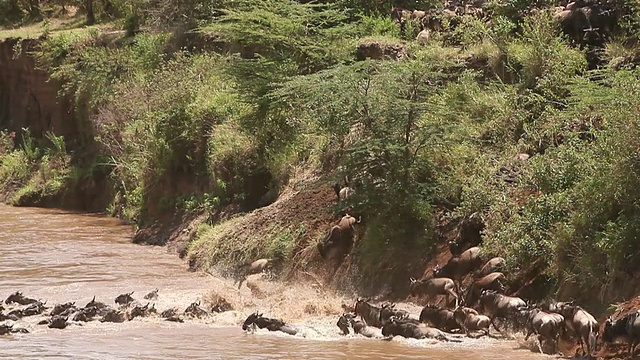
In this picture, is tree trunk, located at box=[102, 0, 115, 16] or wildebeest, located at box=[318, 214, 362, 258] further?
tree trunk, located at box=[102, 0, 115, 16]

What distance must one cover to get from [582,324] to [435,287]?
3370mm

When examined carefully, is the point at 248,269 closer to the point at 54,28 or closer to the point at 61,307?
the point at 61,307

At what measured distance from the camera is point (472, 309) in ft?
47.2

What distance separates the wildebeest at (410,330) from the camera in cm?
1376

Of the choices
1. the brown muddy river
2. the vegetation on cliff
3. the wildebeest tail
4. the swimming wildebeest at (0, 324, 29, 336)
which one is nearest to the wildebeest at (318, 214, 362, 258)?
the vegetation on cliff

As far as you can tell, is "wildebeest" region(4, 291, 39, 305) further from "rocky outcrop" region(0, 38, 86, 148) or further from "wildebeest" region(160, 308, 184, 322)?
"rocky outcrop" region(0, 38, 86, 148)

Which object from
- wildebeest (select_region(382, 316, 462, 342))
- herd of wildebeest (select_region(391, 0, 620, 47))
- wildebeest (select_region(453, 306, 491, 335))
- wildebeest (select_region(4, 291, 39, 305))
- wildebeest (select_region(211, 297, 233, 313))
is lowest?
wildebeest (select_region(4, 291, 39, 305))

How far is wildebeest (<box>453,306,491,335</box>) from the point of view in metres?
13.8

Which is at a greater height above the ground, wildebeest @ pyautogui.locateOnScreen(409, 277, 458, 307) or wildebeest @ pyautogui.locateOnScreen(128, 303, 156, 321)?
wildebeest @ pyautogui.locateOnScreen(409, 277, 458, 307)

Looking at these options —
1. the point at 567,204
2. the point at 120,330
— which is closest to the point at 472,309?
the point at 567,204

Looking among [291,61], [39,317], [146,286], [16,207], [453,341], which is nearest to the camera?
[453,341]

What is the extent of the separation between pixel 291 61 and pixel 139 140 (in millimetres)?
6239

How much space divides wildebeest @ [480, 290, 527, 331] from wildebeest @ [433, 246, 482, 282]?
1.35 meters

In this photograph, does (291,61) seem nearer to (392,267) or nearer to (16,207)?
(392,267)
